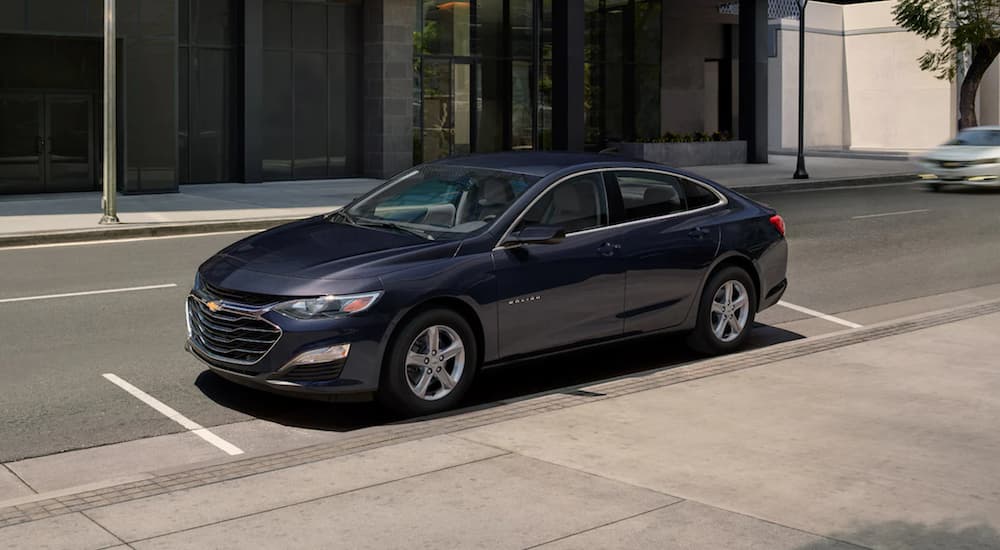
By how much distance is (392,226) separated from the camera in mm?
9047

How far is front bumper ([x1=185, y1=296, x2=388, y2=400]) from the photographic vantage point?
784 cm

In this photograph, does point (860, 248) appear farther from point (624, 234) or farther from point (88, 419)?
point (88, 419)

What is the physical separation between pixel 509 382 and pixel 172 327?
3.41 m

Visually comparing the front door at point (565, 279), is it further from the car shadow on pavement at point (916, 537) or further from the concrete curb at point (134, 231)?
the concrete curb at point (134, 231)

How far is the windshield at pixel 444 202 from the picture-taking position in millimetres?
8930

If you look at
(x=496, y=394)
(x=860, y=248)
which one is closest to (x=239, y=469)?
(x=496, y=394)

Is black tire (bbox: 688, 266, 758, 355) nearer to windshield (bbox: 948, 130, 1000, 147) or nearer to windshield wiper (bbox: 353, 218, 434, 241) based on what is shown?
windshield wiper (bbox: 353, 218, 434, 241)

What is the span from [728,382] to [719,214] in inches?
69.7

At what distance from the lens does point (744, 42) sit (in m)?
39.3

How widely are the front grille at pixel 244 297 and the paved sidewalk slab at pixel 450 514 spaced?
1.87 metres

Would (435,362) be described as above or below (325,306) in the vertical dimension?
below

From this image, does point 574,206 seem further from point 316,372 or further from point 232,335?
point 232,335

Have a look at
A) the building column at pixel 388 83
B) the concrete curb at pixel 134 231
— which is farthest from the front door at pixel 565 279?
the building column at pixel 388 83

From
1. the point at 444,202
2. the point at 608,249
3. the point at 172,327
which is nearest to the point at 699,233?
the point at 608,249
